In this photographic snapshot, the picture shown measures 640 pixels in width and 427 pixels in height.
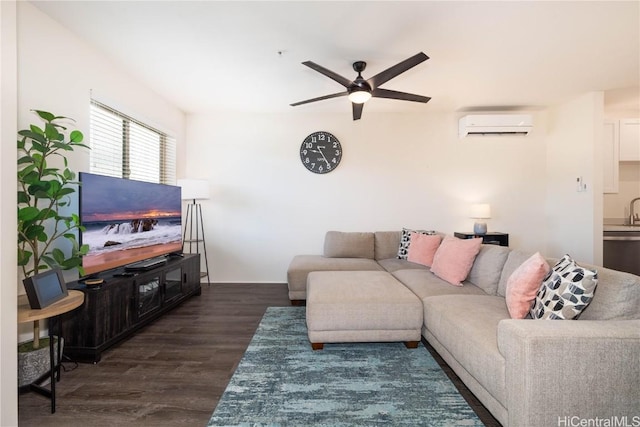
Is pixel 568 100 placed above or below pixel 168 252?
above

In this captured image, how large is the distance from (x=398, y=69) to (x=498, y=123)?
2.51 metres

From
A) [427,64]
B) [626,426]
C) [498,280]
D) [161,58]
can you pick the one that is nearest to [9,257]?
[161,58]

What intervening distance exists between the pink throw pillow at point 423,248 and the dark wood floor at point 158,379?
1793 millimetres

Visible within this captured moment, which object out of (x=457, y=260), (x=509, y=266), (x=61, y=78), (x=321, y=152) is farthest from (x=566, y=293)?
(x=61, y=78)

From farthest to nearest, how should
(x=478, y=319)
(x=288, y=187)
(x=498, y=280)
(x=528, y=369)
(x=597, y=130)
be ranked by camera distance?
(x=288, y=187) → (x=597, y=130) → (x=498, y=280) → (x=478, y=319) → (x=528, y=369)

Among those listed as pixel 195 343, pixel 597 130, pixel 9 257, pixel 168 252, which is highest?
pixel 597 130

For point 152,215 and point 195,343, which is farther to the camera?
point 152,215

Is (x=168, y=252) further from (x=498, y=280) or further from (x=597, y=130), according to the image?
(x=597, y=130)

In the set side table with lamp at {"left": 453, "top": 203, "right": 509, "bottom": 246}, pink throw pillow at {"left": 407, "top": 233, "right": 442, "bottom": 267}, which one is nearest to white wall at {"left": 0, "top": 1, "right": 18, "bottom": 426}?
pink throw pillow at {"left": 407, "top": 233, "right": 442, "bottom": 267}

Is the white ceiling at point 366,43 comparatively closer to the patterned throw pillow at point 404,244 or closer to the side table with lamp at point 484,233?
the side table with lamp at point 484,233

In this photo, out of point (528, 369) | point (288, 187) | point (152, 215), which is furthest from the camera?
point (288, 187)

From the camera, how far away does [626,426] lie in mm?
1178

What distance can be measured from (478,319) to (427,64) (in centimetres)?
234

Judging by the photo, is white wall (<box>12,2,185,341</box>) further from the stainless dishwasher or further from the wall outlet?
the stainless dishwasher
